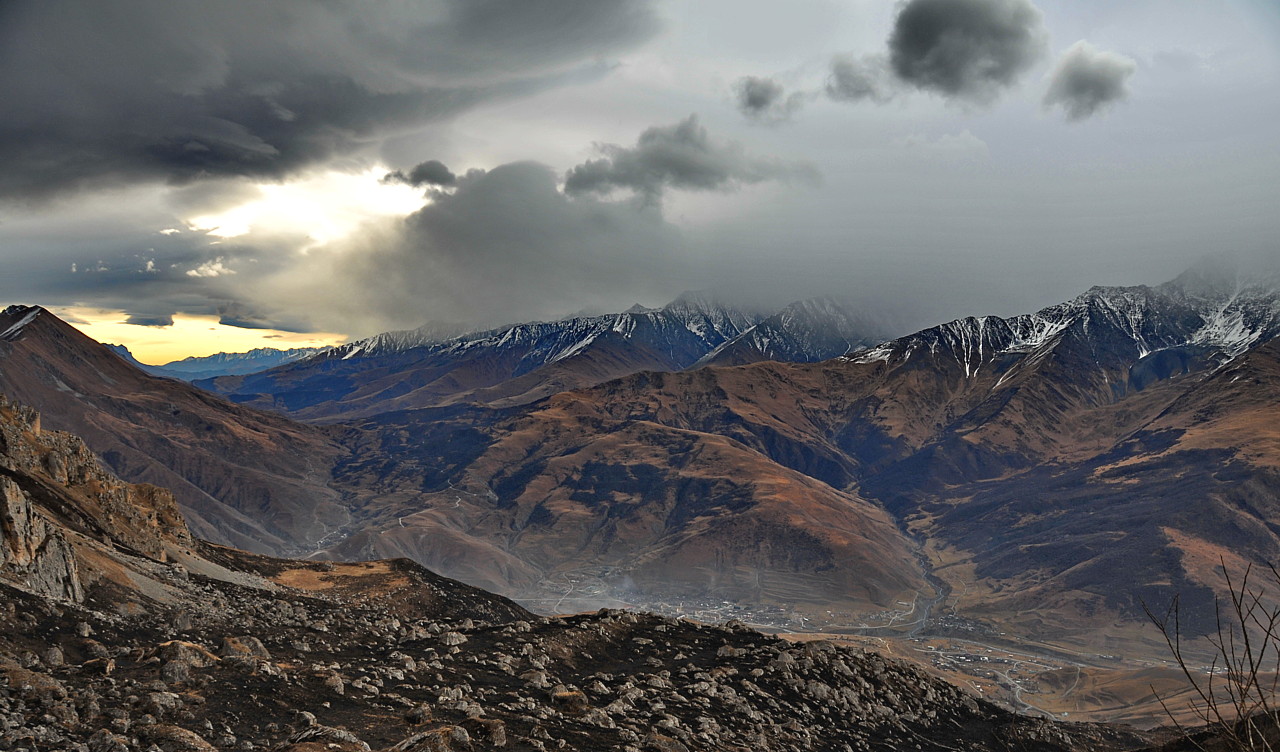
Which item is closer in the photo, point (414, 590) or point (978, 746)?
point (978, 746)

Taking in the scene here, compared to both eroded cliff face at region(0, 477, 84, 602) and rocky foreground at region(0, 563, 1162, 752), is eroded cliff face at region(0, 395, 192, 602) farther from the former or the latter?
rocky foreground at region(0, 563, 1162, 752)

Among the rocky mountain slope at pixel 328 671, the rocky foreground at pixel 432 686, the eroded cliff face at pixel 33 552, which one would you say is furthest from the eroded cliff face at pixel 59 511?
the rocky foreground at pixel 432 686

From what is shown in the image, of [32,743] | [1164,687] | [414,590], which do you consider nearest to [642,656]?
[32,743]

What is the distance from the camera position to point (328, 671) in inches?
1385

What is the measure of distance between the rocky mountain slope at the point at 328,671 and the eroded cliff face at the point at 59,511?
0.18 meters

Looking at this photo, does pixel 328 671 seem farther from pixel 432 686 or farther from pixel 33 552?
pixel 33 552

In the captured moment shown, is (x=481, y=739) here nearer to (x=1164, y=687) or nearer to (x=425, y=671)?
(x=425, y=671)

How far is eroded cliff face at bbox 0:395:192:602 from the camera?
40406 mm

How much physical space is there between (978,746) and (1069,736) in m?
18.5

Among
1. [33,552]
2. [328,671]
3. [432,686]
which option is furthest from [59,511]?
[432,686]

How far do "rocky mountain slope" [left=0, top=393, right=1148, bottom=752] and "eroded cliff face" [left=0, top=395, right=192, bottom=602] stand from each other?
0.18 meters

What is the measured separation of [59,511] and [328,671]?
36.3m

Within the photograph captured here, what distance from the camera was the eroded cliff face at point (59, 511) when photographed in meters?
40.4

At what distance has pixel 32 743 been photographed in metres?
22.3
